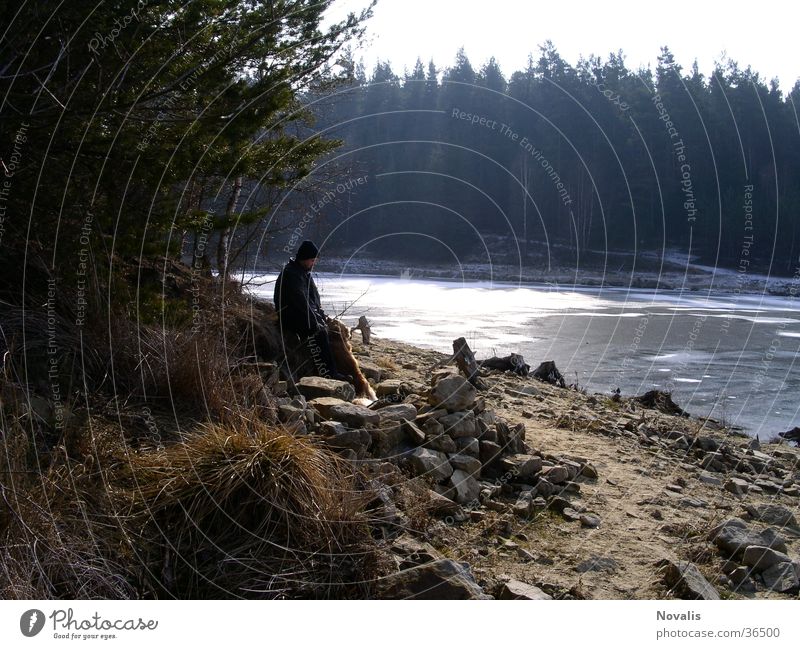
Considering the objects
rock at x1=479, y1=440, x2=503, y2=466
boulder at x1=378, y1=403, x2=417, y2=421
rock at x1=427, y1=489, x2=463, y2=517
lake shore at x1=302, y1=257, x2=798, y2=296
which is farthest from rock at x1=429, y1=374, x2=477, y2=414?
lake shore at x1=302, y1=257, x2=798, y2=296

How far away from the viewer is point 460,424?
567 cm

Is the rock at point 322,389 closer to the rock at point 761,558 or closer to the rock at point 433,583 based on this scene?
the rock at point 433,583

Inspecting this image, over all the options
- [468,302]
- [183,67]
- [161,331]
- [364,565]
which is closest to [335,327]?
[161,331]

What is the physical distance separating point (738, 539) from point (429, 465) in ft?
Answer: 6.76

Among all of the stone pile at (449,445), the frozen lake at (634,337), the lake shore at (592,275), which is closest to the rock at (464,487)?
the stone pile at (449,445)

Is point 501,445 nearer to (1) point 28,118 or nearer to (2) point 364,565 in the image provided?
(2) point 364,565

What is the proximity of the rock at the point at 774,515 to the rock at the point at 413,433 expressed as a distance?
257 cm

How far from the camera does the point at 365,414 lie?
5395 millimetres

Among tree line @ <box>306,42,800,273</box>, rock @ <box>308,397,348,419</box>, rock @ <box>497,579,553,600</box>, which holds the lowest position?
rock @ <box>497,579,553,600</box>

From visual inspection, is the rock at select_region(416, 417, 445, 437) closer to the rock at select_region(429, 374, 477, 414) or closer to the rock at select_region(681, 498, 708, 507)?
the rock at select_region(429, 374, 477, 414)

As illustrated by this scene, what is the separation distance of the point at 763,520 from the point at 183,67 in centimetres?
581

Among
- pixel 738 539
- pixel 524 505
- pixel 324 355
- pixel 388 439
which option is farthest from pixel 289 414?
pixel 738 539

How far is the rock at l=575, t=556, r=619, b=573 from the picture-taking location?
13.7 ft

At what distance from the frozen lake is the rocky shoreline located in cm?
306
